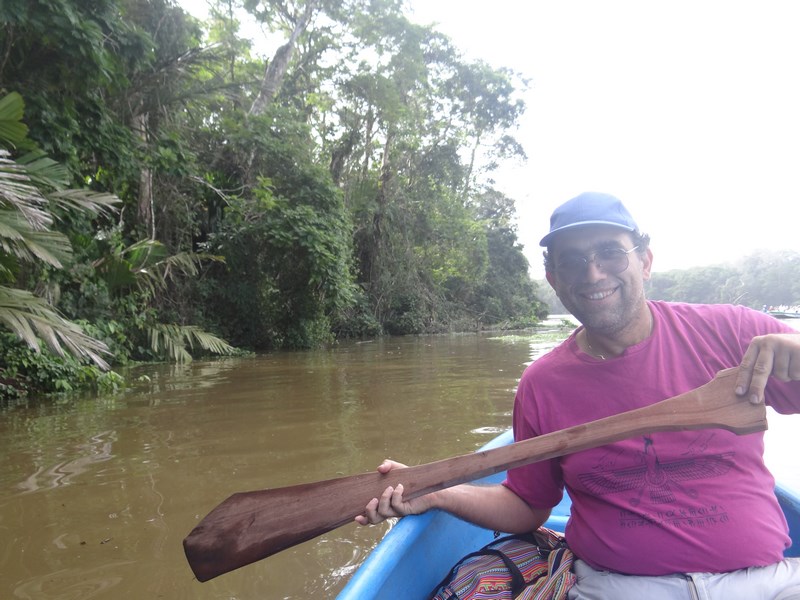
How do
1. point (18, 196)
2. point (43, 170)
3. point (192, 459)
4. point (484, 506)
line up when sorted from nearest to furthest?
point (484, 506), point (192, 459), point (18, 196), point (43, 170)

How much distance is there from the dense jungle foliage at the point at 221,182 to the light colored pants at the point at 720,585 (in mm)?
4159


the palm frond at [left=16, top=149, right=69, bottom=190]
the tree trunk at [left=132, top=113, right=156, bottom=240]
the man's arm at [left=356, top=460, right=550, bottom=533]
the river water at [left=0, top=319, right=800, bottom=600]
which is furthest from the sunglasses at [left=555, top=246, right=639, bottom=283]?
the tree trunk at [left=132, top=113, right=156, bottom=240]

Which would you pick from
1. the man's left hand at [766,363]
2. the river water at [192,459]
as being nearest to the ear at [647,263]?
the man's left hand at [766,363]

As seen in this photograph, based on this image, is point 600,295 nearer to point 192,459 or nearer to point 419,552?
point 419,552

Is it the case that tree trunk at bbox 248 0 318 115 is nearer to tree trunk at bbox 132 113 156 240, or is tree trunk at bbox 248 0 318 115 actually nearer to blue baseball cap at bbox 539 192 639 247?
tree trunk at bbox 132 113 156 240

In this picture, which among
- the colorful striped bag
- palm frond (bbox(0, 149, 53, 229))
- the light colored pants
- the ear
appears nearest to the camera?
the light colored pants

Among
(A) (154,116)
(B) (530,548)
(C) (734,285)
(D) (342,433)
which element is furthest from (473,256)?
(B) (530,548)

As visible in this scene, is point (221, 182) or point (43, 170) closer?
point (43, 170)

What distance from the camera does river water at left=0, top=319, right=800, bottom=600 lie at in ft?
6.52

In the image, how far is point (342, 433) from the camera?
3871 millimetres

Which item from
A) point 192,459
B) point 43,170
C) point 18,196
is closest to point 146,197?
point 43,170

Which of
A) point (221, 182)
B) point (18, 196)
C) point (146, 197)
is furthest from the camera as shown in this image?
point (221, 182)

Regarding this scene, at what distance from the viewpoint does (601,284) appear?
1521 millimetres

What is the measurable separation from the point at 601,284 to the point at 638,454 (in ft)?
1.47
